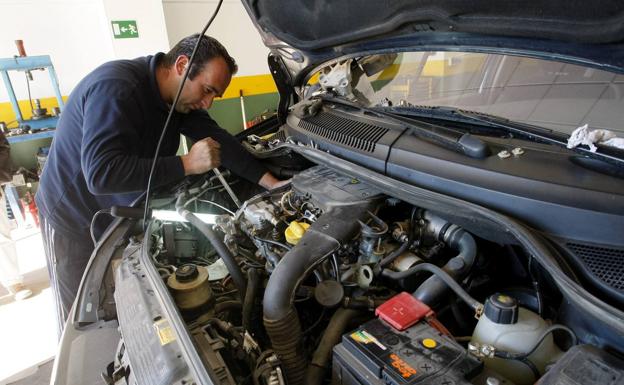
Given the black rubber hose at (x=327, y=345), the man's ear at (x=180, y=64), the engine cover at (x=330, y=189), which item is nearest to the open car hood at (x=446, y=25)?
the man's ear at (x=180, y=64)

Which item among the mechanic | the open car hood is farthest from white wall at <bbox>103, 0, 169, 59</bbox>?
the open car hood

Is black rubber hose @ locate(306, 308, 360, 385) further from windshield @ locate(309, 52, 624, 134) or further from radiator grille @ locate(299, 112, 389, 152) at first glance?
windshield @ locate(309, 52, 624, 134)

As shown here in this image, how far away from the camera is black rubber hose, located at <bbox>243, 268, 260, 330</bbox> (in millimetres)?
1049

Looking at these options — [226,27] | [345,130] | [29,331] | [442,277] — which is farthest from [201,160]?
[226,27]

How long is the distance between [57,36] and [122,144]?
11.0 feet

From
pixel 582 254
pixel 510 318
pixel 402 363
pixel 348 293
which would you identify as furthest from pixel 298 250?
pixel 582 254

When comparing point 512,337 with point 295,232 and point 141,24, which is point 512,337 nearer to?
point 295,232

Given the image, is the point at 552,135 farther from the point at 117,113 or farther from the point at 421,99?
the point at 117,113

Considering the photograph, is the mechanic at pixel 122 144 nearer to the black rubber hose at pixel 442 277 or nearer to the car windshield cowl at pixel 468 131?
the car windshield cowl at pixel 468 131

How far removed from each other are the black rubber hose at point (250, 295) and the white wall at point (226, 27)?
4.41 metres

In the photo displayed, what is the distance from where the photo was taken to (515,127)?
1.07 meters

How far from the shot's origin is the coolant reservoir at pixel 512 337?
755 mm

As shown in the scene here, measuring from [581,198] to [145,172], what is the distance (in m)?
1.44

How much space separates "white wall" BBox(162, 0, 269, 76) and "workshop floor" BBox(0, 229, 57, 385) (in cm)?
304
